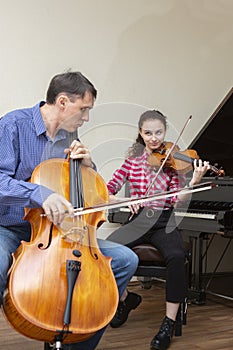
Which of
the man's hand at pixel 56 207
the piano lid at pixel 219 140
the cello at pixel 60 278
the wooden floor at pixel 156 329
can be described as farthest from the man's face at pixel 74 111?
the piano lid at pixel 219 140

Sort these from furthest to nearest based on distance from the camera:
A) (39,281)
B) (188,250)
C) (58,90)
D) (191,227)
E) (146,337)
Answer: (191,227) → (188,250) → (146,337) → (58,90) → (39,281)

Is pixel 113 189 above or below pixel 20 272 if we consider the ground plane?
above

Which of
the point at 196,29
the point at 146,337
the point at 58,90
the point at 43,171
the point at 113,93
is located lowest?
the point at 146,337

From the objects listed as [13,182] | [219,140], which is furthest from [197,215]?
[13,182]

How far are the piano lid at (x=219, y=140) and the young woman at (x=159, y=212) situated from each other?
0.77m

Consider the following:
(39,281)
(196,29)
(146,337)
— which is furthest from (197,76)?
(39,281)

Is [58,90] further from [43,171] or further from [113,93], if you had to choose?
[113,93]

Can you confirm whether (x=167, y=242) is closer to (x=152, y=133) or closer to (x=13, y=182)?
(x=152, y=133)

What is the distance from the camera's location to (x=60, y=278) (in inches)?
65.0

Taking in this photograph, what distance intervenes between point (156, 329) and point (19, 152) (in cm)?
125

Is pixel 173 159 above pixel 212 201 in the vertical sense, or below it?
above

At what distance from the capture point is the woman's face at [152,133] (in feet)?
6.82

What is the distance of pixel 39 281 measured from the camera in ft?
5.37

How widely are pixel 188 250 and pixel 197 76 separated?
1654 mm
